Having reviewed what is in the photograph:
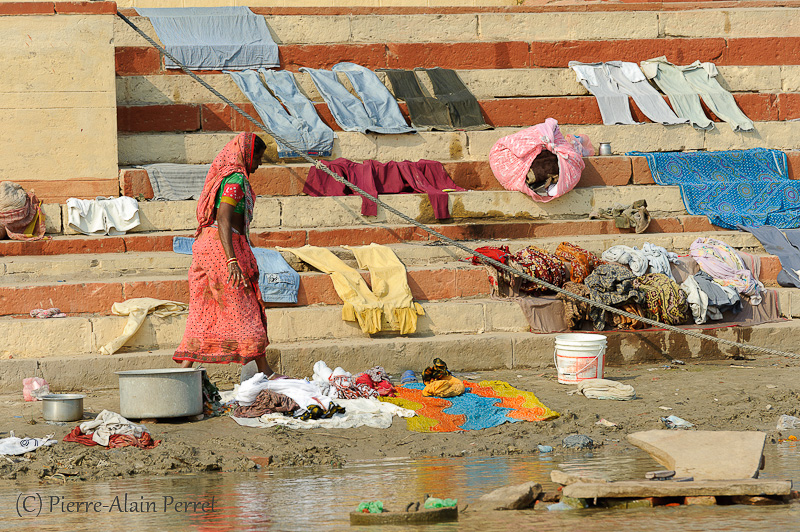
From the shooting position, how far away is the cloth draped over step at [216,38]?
37.7 ft

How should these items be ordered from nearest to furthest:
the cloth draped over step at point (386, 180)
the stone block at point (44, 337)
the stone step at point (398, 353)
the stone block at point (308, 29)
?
the stone step at point (398, 353) → the stone block at point (44, 337) → the cloth draped over step at point (386, 180) → the stone block at point (308, 29)

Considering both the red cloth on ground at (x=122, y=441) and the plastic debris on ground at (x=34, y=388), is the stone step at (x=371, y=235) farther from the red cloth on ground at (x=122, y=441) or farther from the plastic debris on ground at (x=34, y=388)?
the red cloth on ground at (x=122, y=441)

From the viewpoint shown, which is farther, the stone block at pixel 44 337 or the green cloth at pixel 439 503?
the stone block at pixel 44 337

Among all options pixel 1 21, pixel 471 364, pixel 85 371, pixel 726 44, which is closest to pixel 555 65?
pixel 726 44

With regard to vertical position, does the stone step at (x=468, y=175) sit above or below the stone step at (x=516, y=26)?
below

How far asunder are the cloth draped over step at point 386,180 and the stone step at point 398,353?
1890 millimetres

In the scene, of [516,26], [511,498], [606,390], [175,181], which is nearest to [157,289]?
[175,181]

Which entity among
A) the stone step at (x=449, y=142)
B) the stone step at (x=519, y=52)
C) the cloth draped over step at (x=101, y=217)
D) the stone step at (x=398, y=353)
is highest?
the stone step at (x=519, y=52)

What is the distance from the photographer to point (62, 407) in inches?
251

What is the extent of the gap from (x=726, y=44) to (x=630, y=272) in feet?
17.1

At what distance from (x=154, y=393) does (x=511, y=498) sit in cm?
263

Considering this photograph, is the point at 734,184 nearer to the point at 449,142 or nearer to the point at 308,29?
the point at 449,142

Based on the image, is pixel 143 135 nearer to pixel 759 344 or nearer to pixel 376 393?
pixel 376 393

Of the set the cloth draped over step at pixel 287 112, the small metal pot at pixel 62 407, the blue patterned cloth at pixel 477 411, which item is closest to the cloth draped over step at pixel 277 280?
the cloth draped over step at pixel 287 112
